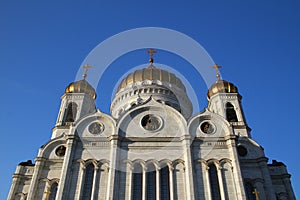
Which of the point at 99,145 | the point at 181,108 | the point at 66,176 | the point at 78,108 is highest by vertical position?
the point at 181,108

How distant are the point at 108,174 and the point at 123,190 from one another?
1.53m

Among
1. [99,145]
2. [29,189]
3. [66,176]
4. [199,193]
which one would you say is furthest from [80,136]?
[199,193]

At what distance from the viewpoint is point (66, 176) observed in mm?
17406

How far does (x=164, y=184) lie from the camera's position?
1767 centimetres

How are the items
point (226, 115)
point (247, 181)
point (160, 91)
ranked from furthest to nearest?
point (160, 91) → point (226, 115) → point (247, 181)

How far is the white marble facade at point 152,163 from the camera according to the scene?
17188 mm

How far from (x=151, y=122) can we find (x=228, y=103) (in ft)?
28.5

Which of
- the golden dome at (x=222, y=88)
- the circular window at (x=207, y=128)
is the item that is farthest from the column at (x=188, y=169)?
the golden dome at (x=222, y=88)

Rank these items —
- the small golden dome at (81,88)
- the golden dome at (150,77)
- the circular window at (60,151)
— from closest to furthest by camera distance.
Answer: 1. the circular window at (60,151)
2. the small golden dome at (81,88)
3. the golden dome at (150,77)

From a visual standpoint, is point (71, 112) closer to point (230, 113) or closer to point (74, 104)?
point (74, 104)

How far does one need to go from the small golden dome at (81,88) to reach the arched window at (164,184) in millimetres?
11750

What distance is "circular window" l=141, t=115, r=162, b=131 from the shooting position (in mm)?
20250

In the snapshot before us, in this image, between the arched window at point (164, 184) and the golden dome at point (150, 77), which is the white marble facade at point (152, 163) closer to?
the arched window at point (164, 184)

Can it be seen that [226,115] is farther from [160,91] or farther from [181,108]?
[160,91]
